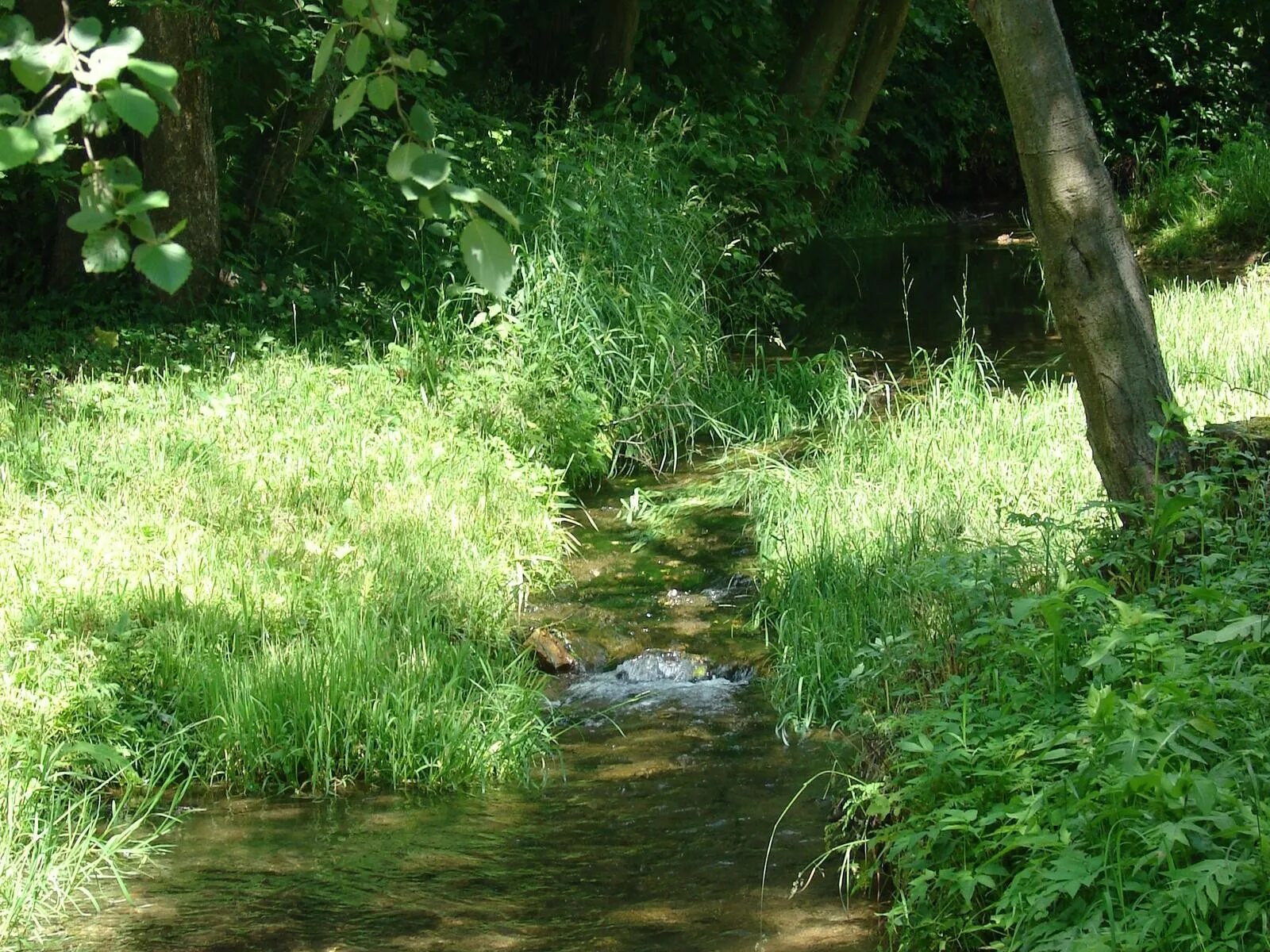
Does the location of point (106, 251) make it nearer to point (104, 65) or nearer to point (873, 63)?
point (104, 65)

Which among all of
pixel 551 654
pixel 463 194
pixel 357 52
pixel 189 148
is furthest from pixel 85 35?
pixel 189 148

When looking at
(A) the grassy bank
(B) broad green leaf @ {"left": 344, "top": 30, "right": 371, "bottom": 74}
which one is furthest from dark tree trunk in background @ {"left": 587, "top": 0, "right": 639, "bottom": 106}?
(B) broad green leaf @ {"left": 344, "top": 30, "right": 371, "bottom": 74}

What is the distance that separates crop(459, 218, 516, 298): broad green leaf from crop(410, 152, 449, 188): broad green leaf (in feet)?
0.27

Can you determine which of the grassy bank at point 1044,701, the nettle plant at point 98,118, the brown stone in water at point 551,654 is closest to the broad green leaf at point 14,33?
the nettle plant at point 98,118

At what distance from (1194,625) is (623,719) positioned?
239 cm

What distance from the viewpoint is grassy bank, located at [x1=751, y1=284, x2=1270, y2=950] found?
10.2ft

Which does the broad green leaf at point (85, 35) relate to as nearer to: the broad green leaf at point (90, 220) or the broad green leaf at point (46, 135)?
the broad green leaf at point (46, 135)

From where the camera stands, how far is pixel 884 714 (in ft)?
15.1

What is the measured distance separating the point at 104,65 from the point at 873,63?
1445 cm

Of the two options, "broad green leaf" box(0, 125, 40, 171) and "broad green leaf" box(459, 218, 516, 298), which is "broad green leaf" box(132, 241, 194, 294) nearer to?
"broad green leaf" box(0, 125, 40, 171)

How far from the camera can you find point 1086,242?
5031mm

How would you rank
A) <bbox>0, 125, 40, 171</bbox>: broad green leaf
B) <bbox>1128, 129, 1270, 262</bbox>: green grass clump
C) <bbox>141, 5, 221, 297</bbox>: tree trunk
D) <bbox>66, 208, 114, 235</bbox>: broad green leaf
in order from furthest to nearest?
<bbox>1128, 129, 1270, 262</bbox>: green grass clump
<bbox>141, 5, 221, 297</bbox>: tree trunk
<bbox>66, 208, 114, 235</bbox>: broad green leaf
<bbox>0, 125, 40, 171</bbox>: broad green leaf

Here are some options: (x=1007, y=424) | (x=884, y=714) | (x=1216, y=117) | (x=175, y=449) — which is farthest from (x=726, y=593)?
(x=1216, y=117)

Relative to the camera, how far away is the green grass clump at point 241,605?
477 centimetres
